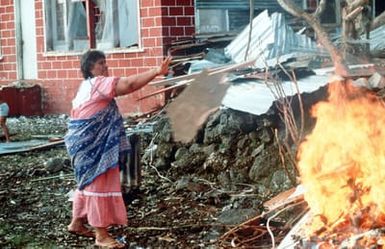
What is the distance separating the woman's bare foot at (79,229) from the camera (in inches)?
285

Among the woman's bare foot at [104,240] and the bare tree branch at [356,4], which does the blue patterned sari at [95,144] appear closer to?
the woman's bare foot at [104,240]

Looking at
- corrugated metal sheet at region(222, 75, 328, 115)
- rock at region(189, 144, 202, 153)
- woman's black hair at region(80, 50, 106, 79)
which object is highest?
woman's black hair at region(80, 50, 106, 79)

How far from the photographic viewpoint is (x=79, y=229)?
24.0 ft

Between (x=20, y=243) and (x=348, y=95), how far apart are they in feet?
11.6

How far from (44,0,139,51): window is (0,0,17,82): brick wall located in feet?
4.44

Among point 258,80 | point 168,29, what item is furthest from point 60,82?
point 258,80

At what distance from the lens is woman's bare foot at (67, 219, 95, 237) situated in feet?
23.8

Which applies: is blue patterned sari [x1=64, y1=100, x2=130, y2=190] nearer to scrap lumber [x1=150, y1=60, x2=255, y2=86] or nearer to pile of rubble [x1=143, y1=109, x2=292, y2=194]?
scrap lumber [x1=150, y1=60, x2=255, y2=86]

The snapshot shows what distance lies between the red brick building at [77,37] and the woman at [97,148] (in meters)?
6.74

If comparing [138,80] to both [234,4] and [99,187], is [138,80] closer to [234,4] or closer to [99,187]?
[99,187]

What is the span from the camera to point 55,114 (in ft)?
54.6

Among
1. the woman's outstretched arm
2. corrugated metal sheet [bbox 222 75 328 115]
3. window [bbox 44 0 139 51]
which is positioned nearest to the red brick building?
window [bbox 44 0 139 51]

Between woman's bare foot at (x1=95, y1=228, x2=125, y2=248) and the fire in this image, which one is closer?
the fire

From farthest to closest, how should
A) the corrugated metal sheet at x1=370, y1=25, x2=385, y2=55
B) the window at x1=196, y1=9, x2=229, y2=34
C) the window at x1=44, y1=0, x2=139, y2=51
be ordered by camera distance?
the window at x1=44, y1=0, x2=139, y2=51, the window at x1=196, y1=9, x2=229, y2=34, the corrugated metal sheet at x1=370, y1=25, x2=385, y2=55
